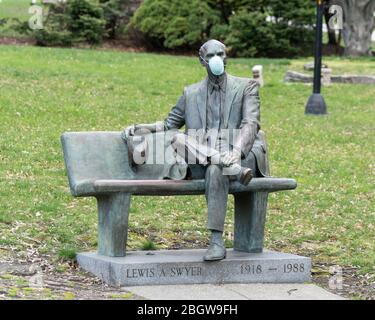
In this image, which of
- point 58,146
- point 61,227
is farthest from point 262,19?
point 61,227

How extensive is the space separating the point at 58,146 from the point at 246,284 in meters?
6.51

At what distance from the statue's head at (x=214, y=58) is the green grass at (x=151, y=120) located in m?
2.03

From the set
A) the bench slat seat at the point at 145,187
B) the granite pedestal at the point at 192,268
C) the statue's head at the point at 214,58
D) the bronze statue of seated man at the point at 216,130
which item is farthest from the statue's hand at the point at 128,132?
the granite pedestal at the point at 192,268

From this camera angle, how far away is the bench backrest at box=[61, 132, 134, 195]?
355 inches

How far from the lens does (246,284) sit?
28.2 feet

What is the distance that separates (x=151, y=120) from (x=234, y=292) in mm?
9325

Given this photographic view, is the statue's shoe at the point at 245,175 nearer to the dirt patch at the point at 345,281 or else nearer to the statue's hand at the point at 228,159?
the statue's hand at the point at 228,159

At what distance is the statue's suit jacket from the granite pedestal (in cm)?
76

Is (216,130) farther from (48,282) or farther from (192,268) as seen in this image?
(48,282)

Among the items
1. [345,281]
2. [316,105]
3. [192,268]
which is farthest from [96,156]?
[316,105]

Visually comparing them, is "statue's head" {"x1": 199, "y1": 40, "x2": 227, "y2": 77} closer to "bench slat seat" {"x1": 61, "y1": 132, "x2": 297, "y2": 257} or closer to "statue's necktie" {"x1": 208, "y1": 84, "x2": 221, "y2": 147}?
"statue's necktie" {"x1": 208, "y1": 84, "x2": 221, "y2": 147}

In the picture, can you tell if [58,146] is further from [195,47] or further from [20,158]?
[195,47]

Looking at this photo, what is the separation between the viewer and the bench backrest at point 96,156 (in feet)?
29.6

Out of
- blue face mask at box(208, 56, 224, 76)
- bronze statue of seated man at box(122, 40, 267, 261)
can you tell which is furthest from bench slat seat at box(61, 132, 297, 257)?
blue face mask at box(208, 56, 224, 76)
